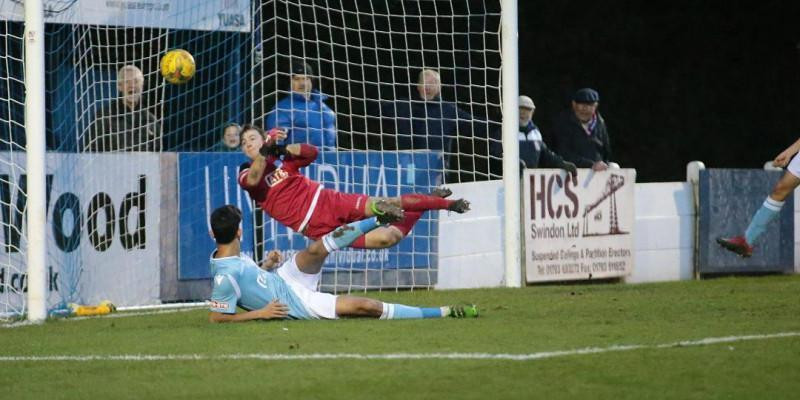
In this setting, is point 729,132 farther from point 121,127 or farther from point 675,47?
point 121,127

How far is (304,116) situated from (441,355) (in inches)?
251

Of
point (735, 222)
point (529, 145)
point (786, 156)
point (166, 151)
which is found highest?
point (529, 145)

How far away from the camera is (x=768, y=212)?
41.8 ft

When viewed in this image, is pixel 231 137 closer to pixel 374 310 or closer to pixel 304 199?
pixel 304 199

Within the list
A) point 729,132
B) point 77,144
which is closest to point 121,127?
point 77,144

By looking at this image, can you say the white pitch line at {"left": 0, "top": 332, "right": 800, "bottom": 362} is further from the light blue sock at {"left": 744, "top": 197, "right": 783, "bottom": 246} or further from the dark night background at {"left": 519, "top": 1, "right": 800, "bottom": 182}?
the dark night background at {"left": 519, "top": 1, "right": 800, "bottom": 182}

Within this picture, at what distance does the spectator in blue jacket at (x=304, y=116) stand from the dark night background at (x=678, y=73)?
7514mm

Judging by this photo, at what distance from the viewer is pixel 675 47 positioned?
22547 mm

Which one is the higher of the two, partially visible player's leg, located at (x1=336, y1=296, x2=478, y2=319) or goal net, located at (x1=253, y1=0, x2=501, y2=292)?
goal net, located at (x1=253, y1=0, x2=501, y2=292)

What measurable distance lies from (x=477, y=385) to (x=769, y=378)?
1.50 meters

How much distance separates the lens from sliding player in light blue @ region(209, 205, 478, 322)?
34.2 ft

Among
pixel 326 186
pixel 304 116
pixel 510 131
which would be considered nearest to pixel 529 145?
pixel 510 131

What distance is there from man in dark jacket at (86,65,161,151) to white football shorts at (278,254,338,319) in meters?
3.37

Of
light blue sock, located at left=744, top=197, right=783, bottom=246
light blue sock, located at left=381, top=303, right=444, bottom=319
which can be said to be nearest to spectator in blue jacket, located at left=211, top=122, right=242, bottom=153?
light blue sock, located at left=381, top=303, right=444, bottom=319
